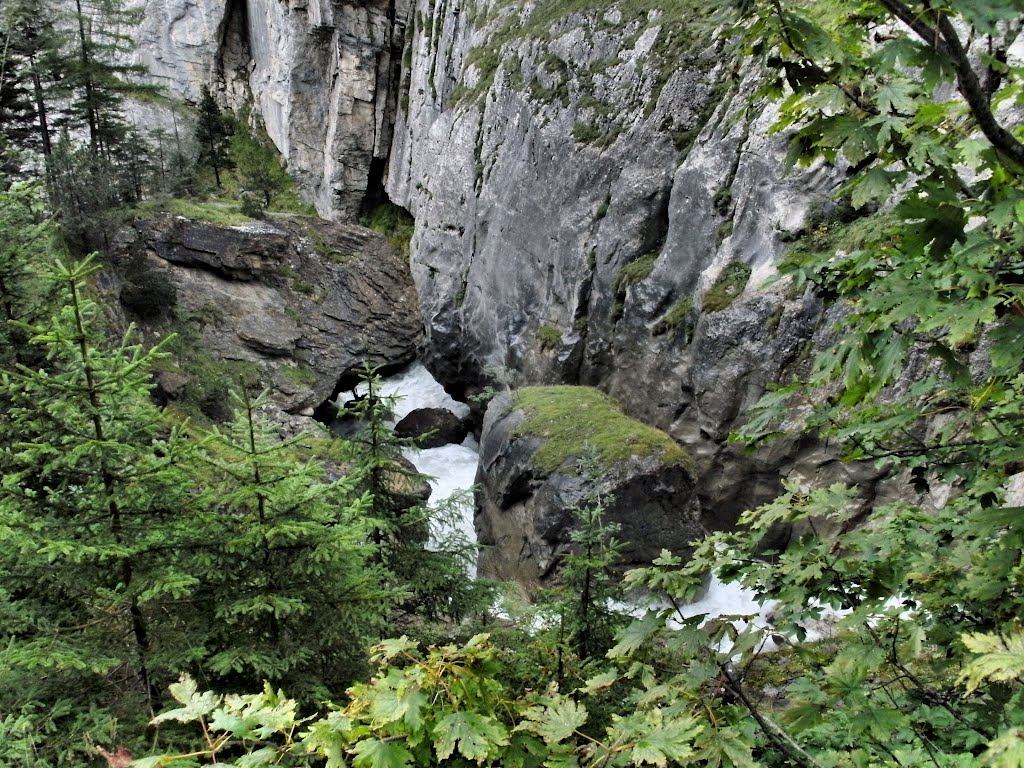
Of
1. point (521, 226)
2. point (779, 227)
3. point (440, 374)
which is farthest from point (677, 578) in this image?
point (440, 374)

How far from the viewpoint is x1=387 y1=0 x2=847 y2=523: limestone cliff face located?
41.5ft

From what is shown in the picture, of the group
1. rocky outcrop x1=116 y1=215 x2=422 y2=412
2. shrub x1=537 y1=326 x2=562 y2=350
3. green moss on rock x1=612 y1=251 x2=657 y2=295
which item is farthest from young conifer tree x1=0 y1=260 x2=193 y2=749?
rocky outcrop x1=116 y1=215 x2=422 y2=412

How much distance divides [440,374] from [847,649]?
22178 millimetres

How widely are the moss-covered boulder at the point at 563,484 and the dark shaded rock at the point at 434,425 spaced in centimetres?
575

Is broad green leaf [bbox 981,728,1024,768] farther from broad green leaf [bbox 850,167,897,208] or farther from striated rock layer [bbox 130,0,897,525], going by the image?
striated rock layer [bbox 130,0,897,525]

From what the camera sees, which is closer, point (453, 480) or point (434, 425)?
point (453, 480)

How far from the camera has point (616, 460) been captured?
12.3 meters

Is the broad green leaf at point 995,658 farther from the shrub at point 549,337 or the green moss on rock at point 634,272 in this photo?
the shrub at point 549,337

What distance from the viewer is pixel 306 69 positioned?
106 feet

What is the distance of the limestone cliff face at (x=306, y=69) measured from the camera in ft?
99.1

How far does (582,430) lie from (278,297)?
14.5 m

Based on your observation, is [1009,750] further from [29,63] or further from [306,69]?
[306,69]

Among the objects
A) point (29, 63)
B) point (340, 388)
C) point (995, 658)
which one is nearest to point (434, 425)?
point (340, 388)

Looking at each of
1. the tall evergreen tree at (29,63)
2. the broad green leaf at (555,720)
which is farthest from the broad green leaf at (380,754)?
the tall evergreen tree at (29,63)
